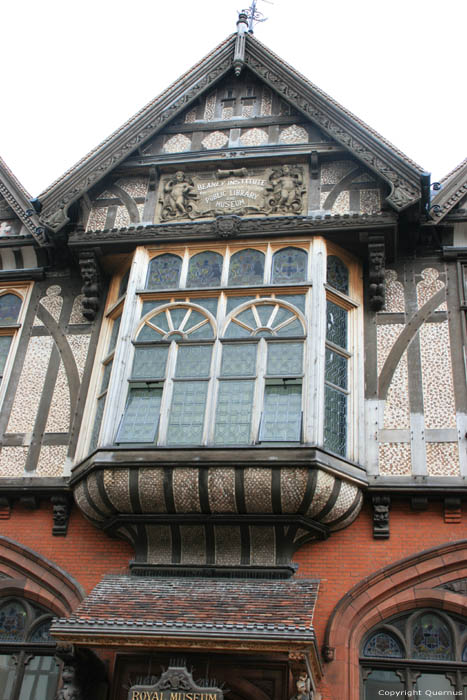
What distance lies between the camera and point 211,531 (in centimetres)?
1138

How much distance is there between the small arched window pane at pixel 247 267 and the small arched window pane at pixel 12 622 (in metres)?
5.79

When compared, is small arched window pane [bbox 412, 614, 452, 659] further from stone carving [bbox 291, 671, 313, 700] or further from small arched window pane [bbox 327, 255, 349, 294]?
small arched window pane [bbox 327, 255, 349, 294]

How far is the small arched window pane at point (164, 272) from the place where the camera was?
44.1ft

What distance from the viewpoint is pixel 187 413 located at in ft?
39.1

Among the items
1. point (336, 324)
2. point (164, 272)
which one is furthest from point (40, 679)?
point (336, 324)

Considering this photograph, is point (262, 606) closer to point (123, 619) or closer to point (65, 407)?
point (123, 619)

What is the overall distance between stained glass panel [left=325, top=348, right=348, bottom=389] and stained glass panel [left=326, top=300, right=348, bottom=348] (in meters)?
0.23

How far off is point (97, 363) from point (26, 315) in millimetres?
1902

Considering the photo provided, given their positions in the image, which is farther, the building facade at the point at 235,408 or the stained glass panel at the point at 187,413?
the stained glass panel at the point at 187,413

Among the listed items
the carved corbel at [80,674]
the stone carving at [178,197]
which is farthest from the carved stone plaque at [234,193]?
the carved corbel at [80,674]

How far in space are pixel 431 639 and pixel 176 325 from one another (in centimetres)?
575

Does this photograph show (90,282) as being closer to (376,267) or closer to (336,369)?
(336,369)

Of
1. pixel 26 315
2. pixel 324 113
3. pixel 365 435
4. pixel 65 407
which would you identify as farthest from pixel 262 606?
pixel 324 113

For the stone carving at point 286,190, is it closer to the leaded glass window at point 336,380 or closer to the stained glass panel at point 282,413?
the leaded glass window at point 336,380
